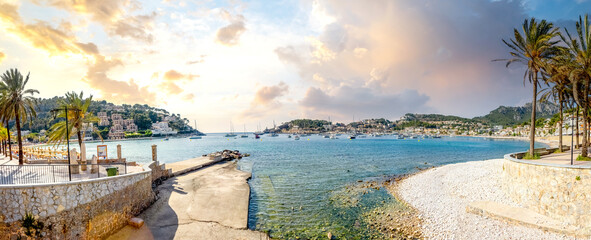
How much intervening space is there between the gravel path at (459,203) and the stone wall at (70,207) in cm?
1879

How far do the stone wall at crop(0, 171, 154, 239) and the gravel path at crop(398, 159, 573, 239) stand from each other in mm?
18786

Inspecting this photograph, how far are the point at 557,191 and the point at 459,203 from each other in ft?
18.4

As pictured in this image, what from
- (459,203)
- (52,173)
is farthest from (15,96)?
(459,203)

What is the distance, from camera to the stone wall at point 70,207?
11.9 m

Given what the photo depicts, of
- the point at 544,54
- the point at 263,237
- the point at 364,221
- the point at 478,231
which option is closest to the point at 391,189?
the point at 364,221

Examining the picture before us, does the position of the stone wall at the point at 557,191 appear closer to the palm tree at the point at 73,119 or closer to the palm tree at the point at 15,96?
the palm tree at the point at 73,119

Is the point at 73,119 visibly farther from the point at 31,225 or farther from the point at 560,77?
the point at 560,77

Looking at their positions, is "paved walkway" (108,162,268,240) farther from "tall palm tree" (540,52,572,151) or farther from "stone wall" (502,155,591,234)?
"tall palm tree" (540,52,572,151)

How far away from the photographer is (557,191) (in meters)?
14.4

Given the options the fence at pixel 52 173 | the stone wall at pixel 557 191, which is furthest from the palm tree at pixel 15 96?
the stone wall at pixel 557 191

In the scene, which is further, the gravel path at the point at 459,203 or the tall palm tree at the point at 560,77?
the tall palm tree at the point at 560,77

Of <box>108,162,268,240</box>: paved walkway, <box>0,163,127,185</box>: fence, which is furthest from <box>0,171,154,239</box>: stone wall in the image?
<box>0,163,127,185</box>: fence

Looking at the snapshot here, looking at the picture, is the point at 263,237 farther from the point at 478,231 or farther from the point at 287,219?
the point at 478,231

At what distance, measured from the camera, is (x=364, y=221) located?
17.5 metres
